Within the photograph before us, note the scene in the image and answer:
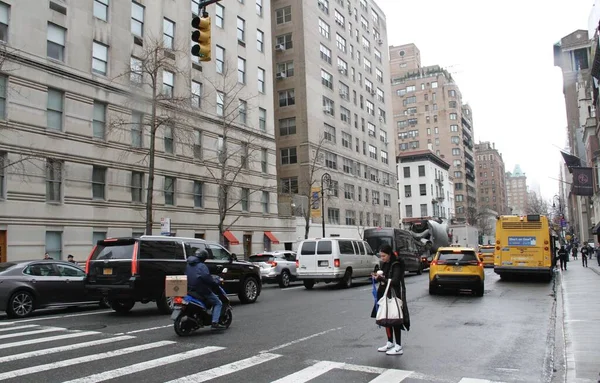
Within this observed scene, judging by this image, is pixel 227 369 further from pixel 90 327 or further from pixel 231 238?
pixel 231 238

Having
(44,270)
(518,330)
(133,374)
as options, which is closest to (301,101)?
(44,270)

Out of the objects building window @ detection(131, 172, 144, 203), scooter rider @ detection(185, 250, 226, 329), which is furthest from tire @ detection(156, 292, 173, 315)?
building window @ detection(131, 172, 144, 203)

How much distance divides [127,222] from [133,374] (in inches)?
854

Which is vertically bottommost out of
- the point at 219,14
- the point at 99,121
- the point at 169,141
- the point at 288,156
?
the point at 169,141

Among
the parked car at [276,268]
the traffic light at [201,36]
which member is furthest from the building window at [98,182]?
the traffic light at [201,36]

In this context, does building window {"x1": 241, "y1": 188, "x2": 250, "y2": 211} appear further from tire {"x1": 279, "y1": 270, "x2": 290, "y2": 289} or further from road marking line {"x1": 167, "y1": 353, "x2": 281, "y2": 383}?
road marking line {"x1": 167, "y1": 353, "x2": 281, "y2": 383}

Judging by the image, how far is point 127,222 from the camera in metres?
27.2

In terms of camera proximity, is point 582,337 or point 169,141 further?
point 169,141

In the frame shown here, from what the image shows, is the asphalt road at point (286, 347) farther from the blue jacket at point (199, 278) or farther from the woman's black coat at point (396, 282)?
the blue jacket at point (199, 278)

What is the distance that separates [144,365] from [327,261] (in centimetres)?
1350

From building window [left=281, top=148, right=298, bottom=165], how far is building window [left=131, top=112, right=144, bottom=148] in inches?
865

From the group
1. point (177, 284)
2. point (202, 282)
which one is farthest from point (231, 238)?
point (202, 282)

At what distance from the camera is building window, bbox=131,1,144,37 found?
29163 mm

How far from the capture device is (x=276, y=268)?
2353cm
